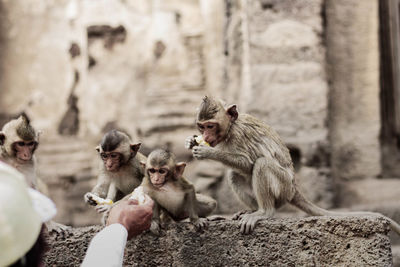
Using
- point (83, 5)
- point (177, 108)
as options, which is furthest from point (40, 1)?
point (177, 108)

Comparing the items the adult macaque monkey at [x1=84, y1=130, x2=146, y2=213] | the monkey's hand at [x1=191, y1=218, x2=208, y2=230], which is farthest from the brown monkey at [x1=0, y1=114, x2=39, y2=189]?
the monkey's hand at [x1=191, y1=218, x2=208, y2=230]

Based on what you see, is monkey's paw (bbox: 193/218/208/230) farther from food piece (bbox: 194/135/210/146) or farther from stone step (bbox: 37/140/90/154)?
stone step (bbox: 37/140/90/154)

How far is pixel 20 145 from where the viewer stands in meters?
4.11

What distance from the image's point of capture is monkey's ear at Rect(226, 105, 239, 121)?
3.93m

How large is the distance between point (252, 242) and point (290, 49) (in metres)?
3.36

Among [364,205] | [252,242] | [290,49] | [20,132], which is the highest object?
[290,49]

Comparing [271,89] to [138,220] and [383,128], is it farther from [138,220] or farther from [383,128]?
[138,220]

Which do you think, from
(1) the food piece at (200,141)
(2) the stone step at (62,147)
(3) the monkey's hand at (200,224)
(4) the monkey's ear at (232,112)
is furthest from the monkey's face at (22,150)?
(2) the stone step at (62,147)

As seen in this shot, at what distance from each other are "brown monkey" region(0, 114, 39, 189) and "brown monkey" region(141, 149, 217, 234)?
904mm

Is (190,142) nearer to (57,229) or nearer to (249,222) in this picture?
(249,222)

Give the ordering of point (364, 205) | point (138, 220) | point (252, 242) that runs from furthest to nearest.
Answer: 1. point (364, 205)
2. point (252, 242)
3. point (138, 220)

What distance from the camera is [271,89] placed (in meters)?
6.52

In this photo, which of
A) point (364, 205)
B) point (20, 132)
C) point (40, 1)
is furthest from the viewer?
point (40, 1)

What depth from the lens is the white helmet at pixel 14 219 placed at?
4.88ft
